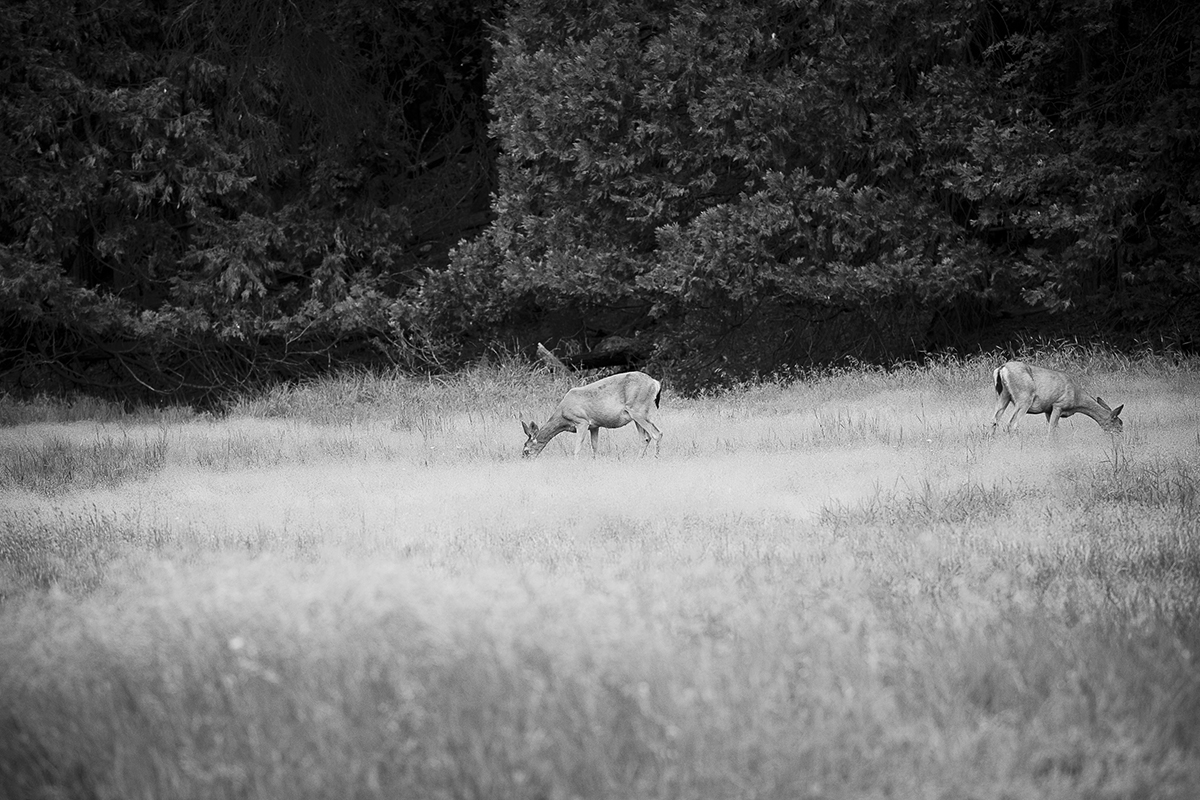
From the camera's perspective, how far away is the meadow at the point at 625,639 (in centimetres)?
436

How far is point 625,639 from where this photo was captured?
489 centimetres

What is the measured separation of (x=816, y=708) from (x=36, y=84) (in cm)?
2346

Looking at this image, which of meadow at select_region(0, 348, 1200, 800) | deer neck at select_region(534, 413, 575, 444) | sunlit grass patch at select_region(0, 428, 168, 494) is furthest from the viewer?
deer neck at select_region(534, 413, 575, 444)

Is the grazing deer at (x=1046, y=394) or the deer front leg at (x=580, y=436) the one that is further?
the grazing deer at (x=1046, y=394)

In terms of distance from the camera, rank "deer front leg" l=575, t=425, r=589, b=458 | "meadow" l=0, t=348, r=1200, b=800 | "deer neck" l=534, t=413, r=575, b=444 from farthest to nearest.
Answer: "deer neck" l=534, t=413, r=575, b=444 → "deer front leg" l=575, t=425, r=589, b=458 → "meadow" l=0, t=348, r=1200, b=800

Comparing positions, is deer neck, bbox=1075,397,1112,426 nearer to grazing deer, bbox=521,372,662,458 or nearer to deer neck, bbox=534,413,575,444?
grazing deer, bbox=521,372,662,458

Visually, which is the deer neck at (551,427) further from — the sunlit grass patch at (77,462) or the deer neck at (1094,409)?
the deer neck at (1094,409)

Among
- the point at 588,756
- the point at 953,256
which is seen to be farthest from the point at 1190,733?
the point at 953,256

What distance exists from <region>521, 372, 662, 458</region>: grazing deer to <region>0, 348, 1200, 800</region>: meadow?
260cm

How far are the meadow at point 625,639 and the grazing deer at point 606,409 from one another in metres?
2.60

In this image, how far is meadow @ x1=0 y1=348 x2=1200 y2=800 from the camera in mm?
4363

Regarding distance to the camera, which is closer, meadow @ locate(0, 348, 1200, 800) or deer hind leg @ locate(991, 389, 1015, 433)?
meadow @ locate(0, 348, 1200, 800)

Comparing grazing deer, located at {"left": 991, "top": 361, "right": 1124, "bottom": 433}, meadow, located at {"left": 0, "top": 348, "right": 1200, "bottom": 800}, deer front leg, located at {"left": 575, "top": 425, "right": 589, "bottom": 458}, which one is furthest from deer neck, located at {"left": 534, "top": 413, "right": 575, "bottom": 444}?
grazing deer, located at {"left": 991, "top": 361, "right": 1124, "bottom": 433}

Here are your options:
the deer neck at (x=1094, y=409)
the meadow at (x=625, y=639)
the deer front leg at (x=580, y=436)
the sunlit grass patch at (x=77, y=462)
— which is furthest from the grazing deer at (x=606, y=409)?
the deer neck at (x=1094, y=409)
